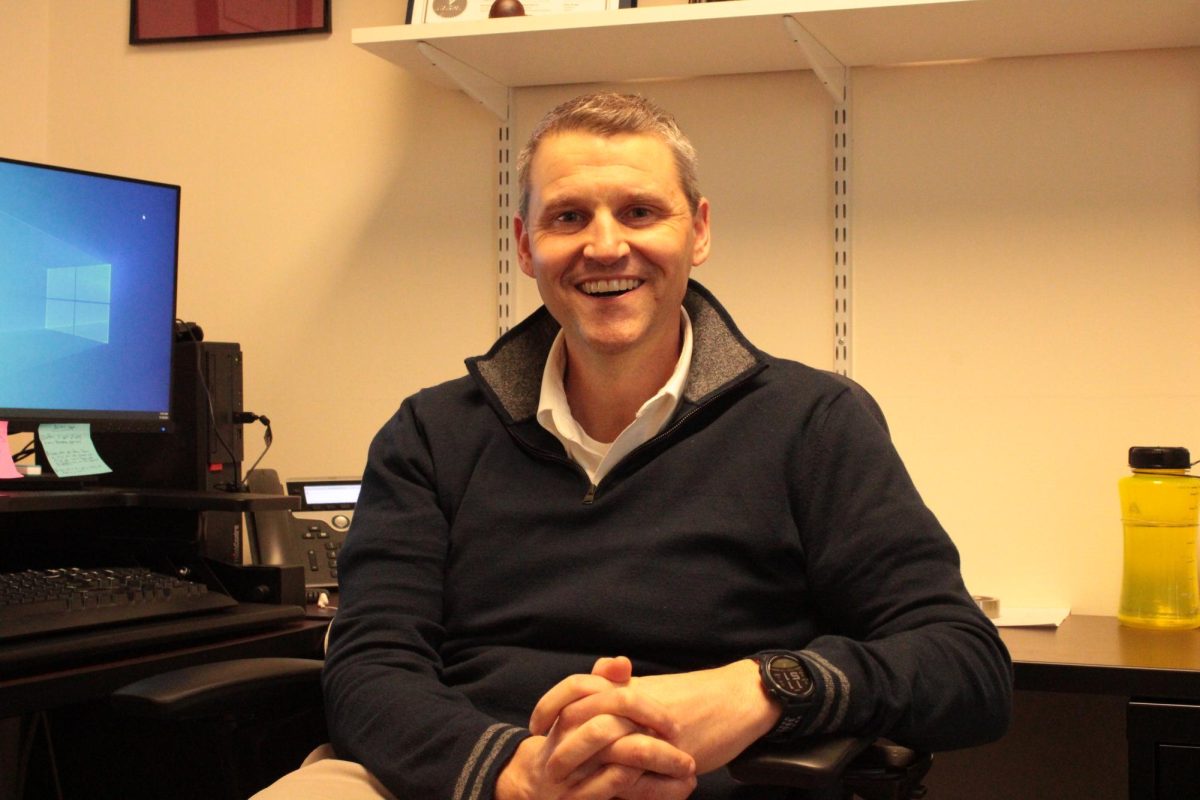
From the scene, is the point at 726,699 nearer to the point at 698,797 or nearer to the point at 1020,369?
the point at 698,797

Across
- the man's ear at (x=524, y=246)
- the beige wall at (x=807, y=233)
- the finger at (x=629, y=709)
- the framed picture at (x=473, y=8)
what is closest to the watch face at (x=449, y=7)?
the framed picture at (x=473, y=8)

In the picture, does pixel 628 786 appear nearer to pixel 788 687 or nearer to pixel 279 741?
pixel 788 687

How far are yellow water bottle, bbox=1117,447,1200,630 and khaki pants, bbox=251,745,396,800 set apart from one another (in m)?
1.25

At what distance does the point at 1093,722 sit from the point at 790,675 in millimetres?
1244

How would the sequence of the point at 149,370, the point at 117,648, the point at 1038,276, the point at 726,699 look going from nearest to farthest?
1. the point at 726,699
2. the point at 117,648
3. the point at 149,370
4. the point at 1038,276

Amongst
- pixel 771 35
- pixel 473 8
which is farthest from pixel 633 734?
pixel 473 8

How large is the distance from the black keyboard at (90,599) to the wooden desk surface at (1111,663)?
1.07m

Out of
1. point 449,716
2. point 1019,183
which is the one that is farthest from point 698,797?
point 1019,183

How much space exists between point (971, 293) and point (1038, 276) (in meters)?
0.11

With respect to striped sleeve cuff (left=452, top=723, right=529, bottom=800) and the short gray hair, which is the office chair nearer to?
striped sleeve cuff (left=452, top=723, right=529, bottom=800)

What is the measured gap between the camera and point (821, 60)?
2.15m

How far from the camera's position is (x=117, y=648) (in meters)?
1.47

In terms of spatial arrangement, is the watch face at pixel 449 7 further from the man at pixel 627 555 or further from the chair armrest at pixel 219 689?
the chair armrest at pixel 219 689

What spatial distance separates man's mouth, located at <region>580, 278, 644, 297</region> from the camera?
1.47 meters
